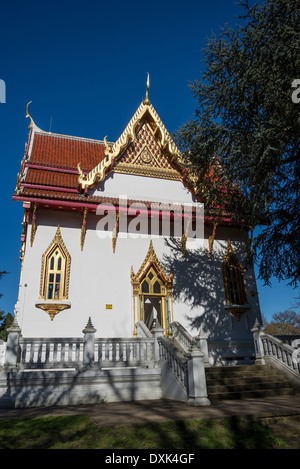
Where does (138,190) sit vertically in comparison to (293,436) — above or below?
above

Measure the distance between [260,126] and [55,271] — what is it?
25.8 feet

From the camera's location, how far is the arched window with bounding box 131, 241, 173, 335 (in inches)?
Answer: 512

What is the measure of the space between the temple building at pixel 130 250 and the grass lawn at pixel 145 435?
6.18 metres

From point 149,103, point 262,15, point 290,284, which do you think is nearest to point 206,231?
point 290,284

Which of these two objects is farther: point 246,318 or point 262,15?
point 246,318

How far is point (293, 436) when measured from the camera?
5.15 meters

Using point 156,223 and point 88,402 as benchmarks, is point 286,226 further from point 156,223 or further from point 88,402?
point 88,402

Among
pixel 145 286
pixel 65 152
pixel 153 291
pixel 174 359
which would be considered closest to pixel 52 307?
pixel 145 286

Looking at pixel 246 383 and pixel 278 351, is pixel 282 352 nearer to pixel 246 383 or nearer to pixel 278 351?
pixel 278 351

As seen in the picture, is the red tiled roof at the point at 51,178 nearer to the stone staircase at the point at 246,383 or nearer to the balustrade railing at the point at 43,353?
the balustrade railing at the point at 43,353

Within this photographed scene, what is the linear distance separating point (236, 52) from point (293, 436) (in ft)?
35.2

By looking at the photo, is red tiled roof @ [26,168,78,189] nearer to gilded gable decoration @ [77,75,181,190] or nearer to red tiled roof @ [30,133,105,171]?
red tiled roof @ [30,133,105,171]

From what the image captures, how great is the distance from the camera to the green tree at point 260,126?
10336 millimetres

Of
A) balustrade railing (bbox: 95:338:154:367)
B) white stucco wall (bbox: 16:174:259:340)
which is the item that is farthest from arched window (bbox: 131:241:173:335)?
balustrade railing (bbox: 95:338:154:367)
